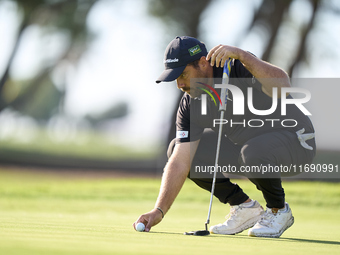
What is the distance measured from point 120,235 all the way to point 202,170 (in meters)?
1.01

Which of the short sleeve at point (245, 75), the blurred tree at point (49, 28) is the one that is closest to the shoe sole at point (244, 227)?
the short sleeve at point (245, 75)

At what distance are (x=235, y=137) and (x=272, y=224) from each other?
681mm

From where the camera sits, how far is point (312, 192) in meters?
8.70

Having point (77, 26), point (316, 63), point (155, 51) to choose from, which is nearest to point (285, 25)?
point (316, 63)

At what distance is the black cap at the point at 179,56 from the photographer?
3262 mm

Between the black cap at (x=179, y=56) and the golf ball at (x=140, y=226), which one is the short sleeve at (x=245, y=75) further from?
the golf ball at (x=140, y=226)

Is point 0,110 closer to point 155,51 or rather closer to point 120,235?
point 155,51

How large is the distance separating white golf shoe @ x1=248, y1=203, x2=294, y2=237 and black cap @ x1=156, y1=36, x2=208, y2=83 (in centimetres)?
97

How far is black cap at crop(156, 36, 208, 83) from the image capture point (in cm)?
326

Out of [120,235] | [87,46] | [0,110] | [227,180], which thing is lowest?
[120,235]

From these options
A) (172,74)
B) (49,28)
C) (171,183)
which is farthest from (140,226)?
(49,28)

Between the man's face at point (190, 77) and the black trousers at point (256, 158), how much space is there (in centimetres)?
42

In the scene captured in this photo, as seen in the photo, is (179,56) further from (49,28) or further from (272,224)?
(49,28)

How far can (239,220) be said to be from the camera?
139 inches
